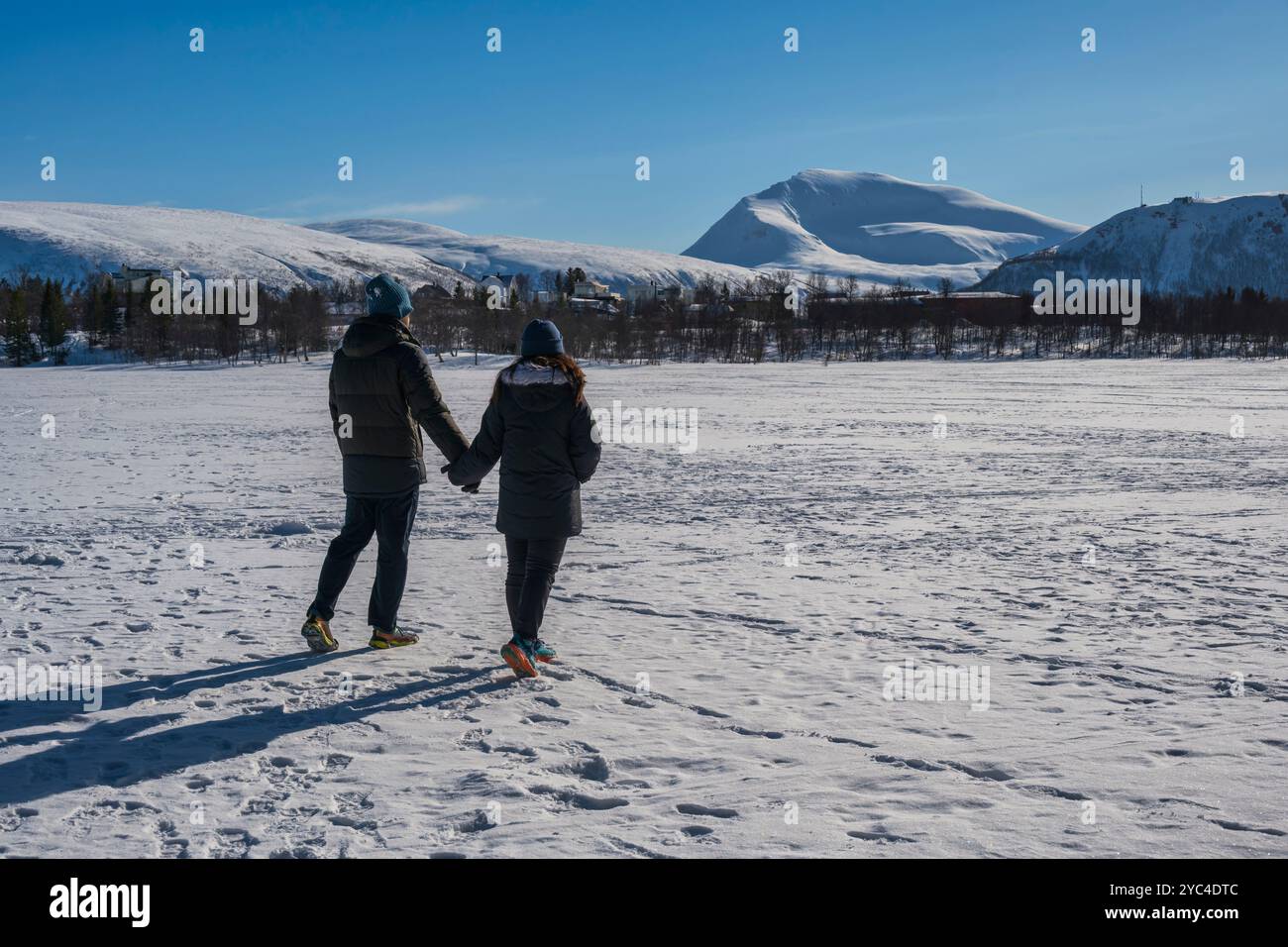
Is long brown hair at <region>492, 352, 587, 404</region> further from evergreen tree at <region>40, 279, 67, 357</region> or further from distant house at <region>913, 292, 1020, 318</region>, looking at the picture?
distant house at <region>913, 292, 1020, 318</region>

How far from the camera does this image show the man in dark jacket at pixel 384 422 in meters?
5.19

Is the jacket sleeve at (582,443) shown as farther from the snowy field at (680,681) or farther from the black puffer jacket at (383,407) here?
the snowy field at (680,681)

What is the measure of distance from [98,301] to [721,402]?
84.2 meters

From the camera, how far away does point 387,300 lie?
524cm

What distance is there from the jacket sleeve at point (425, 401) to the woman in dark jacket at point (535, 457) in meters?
0.13

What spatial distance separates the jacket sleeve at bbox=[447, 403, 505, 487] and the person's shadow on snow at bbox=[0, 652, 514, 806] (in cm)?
105

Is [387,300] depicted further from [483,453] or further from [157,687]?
[157,687]

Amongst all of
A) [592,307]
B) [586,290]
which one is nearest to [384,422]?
[592,307]

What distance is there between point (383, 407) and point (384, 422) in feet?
0.25

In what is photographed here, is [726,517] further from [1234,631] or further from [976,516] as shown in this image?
[1234,631]

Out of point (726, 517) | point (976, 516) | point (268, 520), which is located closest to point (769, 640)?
point (726, 517)

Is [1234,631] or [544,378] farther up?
[544,378]
